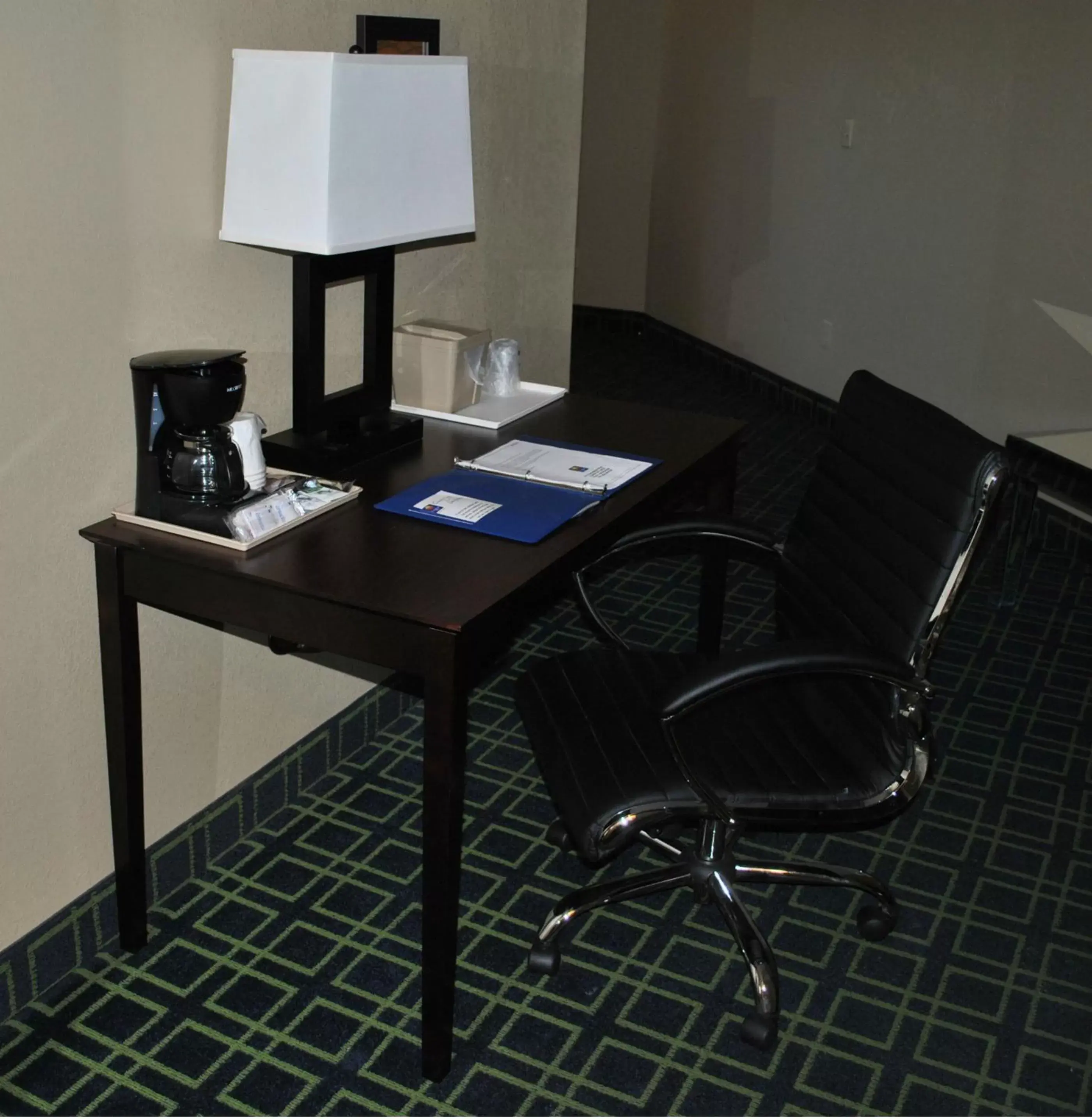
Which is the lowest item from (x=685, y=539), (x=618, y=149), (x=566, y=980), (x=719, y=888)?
(x=566, y=980)

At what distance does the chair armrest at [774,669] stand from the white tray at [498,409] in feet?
2.93

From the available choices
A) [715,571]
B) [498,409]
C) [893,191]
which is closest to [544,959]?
[715,571]

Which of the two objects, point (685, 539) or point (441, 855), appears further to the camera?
point (685, 539)

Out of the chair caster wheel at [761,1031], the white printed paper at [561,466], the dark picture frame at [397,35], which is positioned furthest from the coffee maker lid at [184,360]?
the chair caster wheel at [761,1031]

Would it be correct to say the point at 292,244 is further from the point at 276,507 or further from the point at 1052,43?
the point at 1052,43

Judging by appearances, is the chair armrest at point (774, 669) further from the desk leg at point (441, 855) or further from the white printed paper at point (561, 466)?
the white printed paper at point (561, 466)

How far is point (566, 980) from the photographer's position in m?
2.16

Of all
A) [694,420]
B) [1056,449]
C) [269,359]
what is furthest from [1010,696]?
[269,359]

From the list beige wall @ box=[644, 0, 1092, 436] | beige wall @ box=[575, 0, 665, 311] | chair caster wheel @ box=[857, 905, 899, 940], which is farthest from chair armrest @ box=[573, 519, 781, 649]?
beige wall @ box=[575, 0, 665, 311]

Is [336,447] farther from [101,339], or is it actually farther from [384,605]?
[384,605]

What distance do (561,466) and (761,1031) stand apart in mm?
1004

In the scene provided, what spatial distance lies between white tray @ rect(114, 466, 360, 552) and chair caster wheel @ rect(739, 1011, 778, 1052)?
1.07 meters

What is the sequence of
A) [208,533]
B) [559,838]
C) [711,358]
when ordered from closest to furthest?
[208,533]
[559,838]
[711,358]

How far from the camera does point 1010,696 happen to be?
10.4 ft
